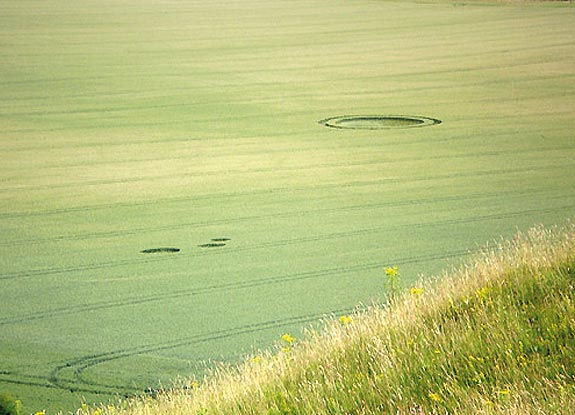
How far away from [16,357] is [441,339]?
4.87 metres

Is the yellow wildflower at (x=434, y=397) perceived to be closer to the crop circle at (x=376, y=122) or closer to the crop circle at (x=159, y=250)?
the crop circle at (x=159, y=250)

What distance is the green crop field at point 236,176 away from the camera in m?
12.2

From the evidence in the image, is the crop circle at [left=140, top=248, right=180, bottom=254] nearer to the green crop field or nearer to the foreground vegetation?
the green crop field

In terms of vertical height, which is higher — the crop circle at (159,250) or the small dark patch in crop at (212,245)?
the small dark patch in crop at (212,245)

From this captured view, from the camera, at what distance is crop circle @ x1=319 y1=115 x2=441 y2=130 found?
84.9 ft

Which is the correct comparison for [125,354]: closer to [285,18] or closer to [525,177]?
[525,177]

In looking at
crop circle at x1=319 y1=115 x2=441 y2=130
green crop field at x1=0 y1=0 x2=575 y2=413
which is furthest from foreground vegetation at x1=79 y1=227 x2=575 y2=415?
crop circle at x1=319 y1=115 x2=441 y2=130

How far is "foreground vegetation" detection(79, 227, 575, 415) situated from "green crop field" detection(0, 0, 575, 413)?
2521 millimetres

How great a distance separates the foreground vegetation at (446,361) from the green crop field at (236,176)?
252cm

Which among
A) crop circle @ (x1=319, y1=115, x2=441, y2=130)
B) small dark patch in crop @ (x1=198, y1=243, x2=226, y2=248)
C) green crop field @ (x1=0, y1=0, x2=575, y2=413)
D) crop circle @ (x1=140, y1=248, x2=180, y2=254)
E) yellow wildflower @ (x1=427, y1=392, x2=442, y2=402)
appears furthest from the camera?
crop circle @ (x1=319, y1=115, x2=441, y2=130)

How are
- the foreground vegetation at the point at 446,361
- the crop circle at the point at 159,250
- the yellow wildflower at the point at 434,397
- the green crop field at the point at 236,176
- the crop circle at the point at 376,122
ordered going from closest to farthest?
the yellow wildflower at the point at 434,397
the foreground vegetation at the point at 446,361
the green crop field at the point at 236,176
the crop circle at the point at 159,250
the crop circle at the point at 376,122

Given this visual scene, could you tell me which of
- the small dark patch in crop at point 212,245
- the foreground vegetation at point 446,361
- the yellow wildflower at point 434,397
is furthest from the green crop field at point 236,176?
the yellow wildflower at point 434,397

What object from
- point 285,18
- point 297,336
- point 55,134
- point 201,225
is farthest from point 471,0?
point 297,336

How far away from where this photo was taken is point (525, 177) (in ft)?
65.0
